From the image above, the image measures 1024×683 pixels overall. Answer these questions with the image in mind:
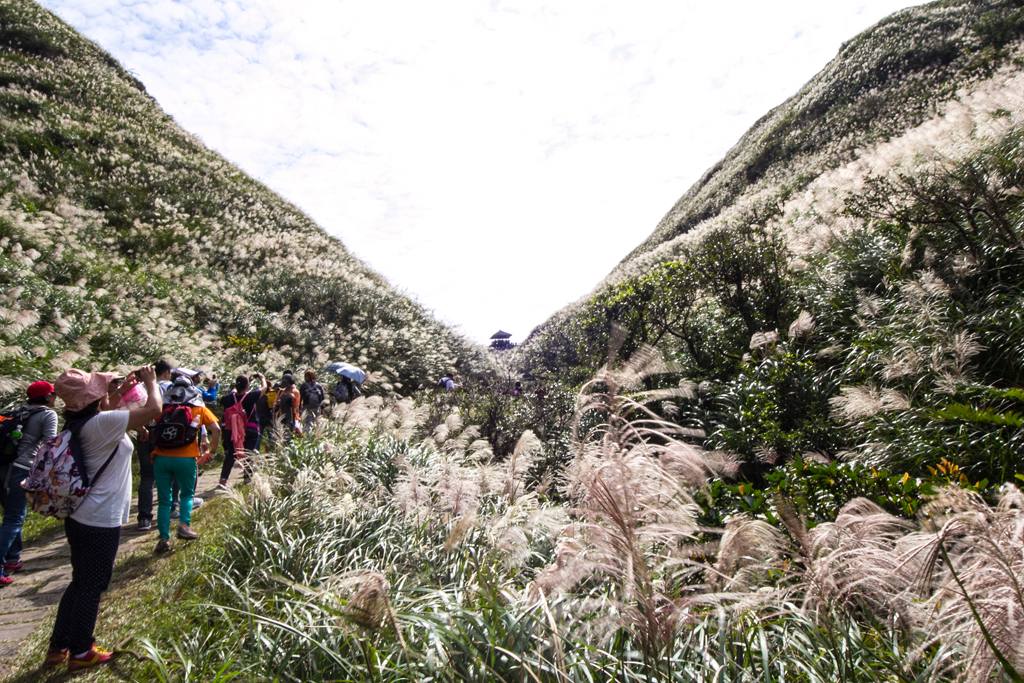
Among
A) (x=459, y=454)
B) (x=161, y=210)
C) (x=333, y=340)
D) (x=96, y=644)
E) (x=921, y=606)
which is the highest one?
(x=161, y=210)

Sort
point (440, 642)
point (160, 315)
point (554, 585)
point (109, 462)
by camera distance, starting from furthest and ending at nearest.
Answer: point (160, 315) → point (109, 462) → point (440, 642) → point (554, 585)

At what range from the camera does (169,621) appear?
3.43 m

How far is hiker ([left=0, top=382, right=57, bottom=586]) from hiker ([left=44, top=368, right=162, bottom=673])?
1630mm

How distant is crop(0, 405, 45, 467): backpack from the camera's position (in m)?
4.28

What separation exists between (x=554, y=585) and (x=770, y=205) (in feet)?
48.0

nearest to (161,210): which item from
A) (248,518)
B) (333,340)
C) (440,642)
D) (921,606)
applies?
(333,340)

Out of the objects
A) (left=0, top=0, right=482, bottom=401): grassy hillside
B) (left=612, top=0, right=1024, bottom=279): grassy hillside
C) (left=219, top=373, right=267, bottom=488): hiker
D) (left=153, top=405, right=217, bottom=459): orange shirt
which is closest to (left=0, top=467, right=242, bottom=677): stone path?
(left=153, top=405, right=217, bottom=459): orange shirt

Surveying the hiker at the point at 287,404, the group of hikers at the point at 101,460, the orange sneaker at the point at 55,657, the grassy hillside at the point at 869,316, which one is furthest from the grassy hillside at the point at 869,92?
the orange sneaker at the point at 55,657

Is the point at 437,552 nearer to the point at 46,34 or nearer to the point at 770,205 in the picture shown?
the point at 770,205

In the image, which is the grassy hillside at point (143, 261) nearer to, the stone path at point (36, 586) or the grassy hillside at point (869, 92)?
the stone path at point (36, 586)

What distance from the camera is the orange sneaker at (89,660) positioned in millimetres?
3055

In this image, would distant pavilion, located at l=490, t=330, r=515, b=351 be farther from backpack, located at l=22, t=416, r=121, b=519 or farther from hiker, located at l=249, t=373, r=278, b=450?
backpack, located at l=22, t=416, r=121, b=519

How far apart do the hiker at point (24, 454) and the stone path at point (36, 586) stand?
0.25 meters

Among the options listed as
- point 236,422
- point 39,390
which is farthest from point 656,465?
point 236,422
